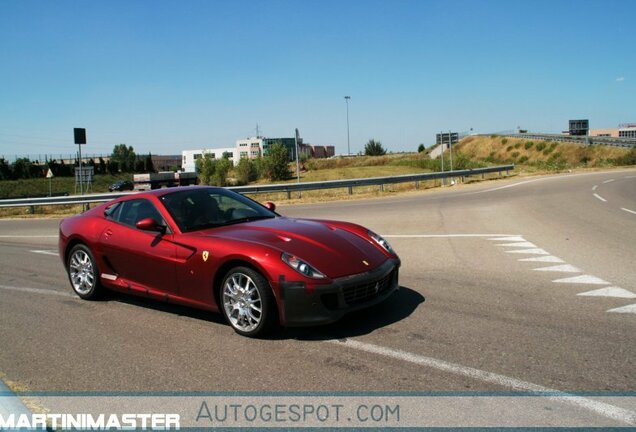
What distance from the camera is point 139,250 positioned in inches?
232

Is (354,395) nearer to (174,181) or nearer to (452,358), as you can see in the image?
(452,358)

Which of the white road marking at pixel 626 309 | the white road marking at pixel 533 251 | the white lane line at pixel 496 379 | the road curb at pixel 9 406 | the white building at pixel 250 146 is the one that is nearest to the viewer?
the road curb at pixel 9 406

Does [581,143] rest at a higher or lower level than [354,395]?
higher

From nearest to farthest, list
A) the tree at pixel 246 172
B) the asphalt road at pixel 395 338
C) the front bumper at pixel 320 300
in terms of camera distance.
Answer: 1. the asphalt road at pixel 395 338
2. the front bumper at pixel 320 300
3. the tree at pixel 246 172

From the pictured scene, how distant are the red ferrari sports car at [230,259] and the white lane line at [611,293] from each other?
2.39 metres

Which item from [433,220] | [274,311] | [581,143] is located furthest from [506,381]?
[581,143]

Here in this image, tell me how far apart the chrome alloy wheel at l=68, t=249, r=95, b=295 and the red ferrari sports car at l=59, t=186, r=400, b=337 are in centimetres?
1

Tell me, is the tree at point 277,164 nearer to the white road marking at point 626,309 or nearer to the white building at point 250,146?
the white road marking at point 626,309

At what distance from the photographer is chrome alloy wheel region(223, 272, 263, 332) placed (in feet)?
16.2

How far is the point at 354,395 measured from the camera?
3693 millimetres

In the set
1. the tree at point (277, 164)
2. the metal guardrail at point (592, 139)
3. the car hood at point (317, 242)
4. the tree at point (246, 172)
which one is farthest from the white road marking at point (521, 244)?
the tree at point (277, 164)

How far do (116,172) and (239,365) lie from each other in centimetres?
11223

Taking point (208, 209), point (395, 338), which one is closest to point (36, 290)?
point (208, 209)

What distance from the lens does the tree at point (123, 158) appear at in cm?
11538
